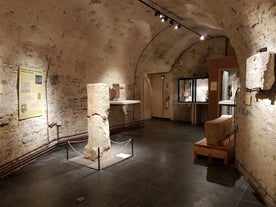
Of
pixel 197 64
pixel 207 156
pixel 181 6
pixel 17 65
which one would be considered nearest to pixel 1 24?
pixel 17 65

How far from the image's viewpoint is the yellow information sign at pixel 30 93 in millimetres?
4398

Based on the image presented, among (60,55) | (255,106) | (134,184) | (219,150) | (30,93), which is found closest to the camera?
(255,106)

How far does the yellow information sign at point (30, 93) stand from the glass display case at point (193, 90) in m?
6.54

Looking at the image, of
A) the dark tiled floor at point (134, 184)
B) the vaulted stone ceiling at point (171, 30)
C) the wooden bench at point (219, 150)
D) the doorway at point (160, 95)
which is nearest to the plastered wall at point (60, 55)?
the vaulted stone ceiling at point (171, 30)

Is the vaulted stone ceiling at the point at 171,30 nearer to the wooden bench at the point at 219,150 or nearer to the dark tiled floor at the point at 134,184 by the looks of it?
the wooden bench at the point at 219,150

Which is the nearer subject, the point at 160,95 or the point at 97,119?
the point at 97,119

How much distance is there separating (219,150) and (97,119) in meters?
2.68

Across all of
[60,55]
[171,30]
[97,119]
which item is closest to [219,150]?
[97,119]

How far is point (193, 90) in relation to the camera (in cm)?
959

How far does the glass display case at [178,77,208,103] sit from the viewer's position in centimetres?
932

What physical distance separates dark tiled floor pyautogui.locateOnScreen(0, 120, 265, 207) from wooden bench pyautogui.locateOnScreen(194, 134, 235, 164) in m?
0.16

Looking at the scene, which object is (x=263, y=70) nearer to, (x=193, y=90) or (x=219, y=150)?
(x=219, y=150)

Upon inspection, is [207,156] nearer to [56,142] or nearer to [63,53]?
[56,142]

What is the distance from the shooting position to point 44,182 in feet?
11.9
